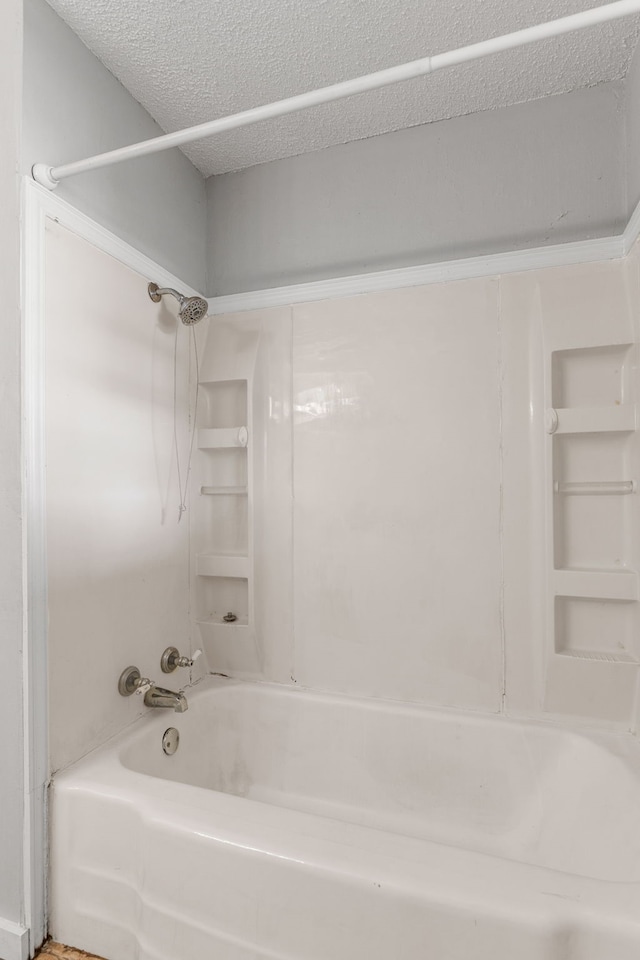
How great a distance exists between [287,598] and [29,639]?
872 millimetres

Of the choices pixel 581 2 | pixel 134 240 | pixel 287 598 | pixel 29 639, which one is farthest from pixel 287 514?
pixel 581 2

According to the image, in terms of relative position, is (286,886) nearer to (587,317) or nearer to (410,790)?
(410,790)

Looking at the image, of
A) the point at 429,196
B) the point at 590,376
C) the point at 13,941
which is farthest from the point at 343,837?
the point at 429,196

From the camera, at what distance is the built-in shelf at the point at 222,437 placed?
195cm

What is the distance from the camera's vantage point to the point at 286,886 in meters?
1.07

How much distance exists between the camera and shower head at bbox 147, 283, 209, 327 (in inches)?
65.1

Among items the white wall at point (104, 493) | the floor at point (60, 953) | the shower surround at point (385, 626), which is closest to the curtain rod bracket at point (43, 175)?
the white wall at point (104, 493)

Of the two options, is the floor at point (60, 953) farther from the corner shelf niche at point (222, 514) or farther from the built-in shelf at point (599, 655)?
the built-in shelf at point (599, 655)

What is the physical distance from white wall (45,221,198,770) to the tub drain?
0.11 metres

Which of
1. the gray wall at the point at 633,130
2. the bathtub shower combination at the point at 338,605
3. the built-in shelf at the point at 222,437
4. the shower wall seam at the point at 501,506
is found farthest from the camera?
the built-in shelf at the point at 222,437

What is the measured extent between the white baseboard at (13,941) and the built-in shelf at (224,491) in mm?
1294

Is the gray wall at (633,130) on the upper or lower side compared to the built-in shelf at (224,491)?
upper

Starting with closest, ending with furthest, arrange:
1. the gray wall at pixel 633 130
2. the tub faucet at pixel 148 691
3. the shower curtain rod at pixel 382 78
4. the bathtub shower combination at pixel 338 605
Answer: the shower curtain rod at pixel 382 78
the bathtub shower combination at pixel 338 605
the gray wall at pixel 633 130
the tub faucet at pixel 148 691

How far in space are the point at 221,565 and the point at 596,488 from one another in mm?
1279
